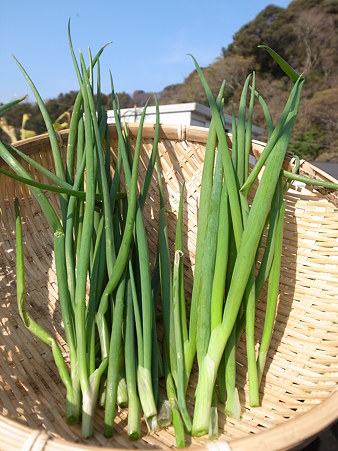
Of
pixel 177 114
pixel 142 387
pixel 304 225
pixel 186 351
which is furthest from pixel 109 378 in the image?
pixel 177 114

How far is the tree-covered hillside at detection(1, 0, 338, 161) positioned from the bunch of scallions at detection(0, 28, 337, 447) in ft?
22.8

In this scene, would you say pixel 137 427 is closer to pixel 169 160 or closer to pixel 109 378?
pixel 109 378

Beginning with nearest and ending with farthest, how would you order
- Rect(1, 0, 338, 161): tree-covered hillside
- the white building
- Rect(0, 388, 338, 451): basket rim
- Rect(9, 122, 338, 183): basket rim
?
Rect(0, 388, 338, 451): basket rim
Rect(9, 122, 338, 183): basket rim
the white building
Rect(1, 0, 338, 161): tree-covered hillside

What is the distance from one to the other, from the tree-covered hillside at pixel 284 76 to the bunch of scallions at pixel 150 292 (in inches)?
274

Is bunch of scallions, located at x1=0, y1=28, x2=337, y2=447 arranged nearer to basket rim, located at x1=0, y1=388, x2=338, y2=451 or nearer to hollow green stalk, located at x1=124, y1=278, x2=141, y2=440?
hollow green stalk, located at x1=124, y1=278, x2=141, y2=440

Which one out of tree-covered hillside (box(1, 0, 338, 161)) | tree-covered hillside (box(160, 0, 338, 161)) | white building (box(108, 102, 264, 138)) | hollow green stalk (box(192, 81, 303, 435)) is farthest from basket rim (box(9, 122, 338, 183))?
tree-covered hillside (box(160, 0, 338, 161))

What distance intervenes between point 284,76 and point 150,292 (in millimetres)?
9848

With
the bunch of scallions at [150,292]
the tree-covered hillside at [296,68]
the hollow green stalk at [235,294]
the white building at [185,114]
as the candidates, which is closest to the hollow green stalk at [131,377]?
the bunch of scallions at [150,292]

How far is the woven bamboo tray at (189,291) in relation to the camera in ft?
2.39

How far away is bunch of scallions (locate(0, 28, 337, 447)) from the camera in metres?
0.77

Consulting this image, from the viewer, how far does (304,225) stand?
103 centimetres

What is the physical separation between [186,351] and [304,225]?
1.32ft

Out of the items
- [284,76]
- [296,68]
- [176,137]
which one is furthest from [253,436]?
[296,68]

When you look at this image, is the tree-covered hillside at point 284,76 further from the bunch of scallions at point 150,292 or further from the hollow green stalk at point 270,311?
the hollow green stalk at point 270,311
